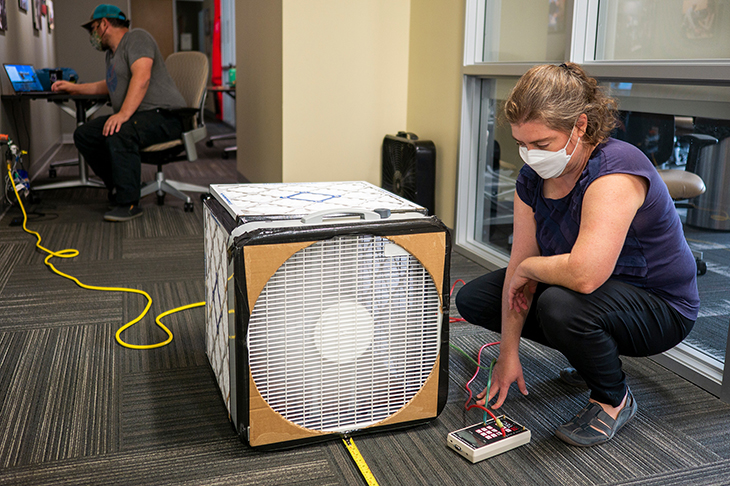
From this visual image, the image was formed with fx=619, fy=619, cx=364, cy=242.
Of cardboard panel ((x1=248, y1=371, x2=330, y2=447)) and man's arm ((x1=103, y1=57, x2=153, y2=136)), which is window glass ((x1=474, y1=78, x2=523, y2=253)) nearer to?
cardboard panel ((x1=248, y1=371, x2=330, y2=447))

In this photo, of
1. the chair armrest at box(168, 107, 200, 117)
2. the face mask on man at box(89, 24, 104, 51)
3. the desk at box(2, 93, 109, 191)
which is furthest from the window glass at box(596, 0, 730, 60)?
the desk at box(2, 93, 109, 191)

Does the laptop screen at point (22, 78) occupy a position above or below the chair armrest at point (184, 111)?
above

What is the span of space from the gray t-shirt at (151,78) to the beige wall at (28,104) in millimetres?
665

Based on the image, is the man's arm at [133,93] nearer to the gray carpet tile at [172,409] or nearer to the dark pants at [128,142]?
the dark pants at [128,142]

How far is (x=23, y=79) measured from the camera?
3631 millimetres

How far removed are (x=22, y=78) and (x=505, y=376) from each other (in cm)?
345

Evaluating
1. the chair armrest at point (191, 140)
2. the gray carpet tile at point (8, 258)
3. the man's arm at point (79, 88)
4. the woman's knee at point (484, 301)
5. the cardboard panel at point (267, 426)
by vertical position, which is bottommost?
the gray carpet tile at point (8, 258)

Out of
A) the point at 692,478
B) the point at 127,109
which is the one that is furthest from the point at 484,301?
the point at 127,109

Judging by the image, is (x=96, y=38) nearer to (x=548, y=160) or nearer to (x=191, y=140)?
(x=191, y=140)

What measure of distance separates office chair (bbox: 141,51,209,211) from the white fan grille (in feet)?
8.18

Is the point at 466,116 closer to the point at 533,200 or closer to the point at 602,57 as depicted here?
the point at 602,57

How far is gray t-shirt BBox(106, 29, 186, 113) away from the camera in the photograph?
11.0 ft

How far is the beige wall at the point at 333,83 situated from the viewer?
10.3 ft

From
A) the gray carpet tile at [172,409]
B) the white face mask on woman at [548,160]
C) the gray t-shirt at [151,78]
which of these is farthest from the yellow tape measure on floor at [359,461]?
the gray t-shirt at [151,78]
